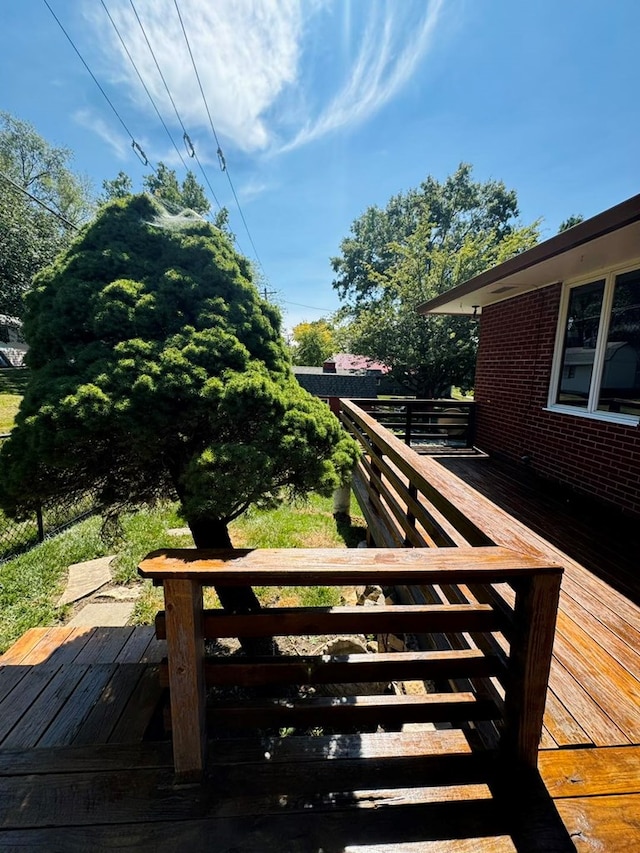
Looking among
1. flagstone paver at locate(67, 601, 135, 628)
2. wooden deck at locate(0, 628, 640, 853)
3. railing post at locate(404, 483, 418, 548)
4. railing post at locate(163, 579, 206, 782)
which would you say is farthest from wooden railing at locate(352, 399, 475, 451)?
railing post at locate(163, 579, 206, 782)

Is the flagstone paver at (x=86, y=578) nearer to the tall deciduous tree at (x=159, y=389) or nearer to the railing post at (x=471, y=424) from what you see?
the tall deciduous tree at (x=159, y=389)

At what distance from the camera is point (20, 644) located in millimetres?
2375

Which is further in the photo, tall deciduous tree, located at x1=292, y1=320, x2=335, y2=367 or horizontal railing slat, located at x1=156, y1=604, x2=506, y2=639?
tall deciduous tree, located at x1=292, y1=320, x2=335, y2=367

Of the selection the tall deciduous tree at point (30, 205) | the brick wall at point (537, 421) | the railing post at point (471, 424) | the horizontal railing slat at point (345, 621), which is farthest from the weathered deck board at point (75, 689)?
the tall deciduous tree at point (30, 205)

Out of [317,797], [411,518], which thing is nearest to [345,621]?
[317,797]

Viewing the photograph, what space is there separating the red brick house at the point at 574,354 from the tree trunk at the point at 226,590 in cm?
328

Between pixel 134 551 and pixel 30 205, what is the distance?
1691 centimetres

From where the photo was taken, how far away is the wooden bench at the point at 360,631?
1.15 metres

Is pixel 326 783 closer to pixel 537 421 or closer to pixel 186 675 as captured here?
pixel 186 675

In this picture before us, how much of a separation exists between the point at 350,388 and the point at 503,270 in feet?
49.5

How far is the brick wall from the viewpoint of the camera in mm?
3557

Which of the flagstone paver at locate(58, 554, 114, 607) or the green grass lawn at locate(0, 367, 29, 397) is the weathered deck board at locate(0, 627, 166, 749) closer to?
the flagstone paver at locate(58, 554, 114, 607)

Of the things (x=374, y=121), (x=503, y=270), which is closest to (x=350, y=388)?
(x=374, y=121)

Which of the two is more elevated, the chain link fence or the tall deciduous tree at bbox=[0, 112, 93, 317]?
the tall deciduous tree at bbox=[0, 112, 93, 317]
